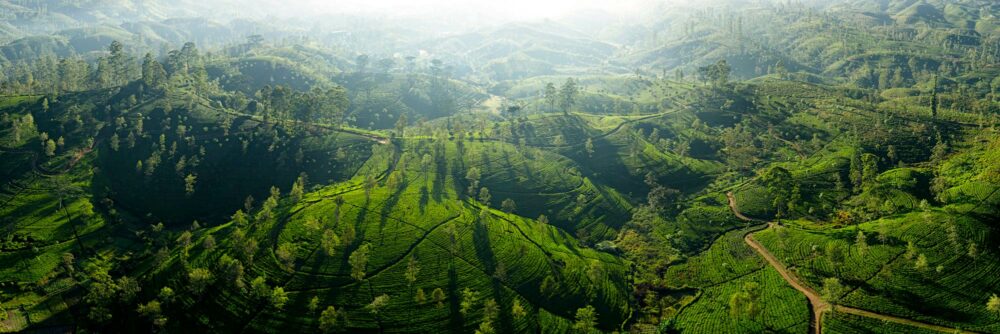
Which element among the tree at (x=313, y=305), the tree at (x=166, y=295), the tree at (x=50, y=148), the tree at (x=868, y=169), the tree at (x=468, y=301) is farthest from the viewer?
the tree at (x=50, y=148)

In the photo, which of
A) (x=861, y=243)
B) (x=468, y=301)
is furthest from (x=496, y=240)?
(x=861, y=243)

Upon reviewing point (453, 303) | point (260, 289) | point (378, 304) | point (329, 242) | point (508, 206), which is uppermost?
point (329, 242)

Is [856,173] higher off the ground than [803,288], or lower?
higher

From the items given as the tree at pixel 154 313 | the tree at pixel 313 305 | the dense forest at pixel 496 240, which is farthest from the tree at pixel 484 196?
the tree at pixel 154 313

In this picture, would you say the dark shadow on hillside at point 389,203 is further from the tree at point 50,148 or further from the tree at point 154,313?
the tree at point 50,148

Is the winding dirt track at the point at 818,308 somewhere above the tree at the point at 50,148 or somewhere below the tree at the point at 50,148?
below

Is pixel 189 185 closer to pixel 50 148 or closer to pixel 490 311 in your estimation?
pixel 50 148
